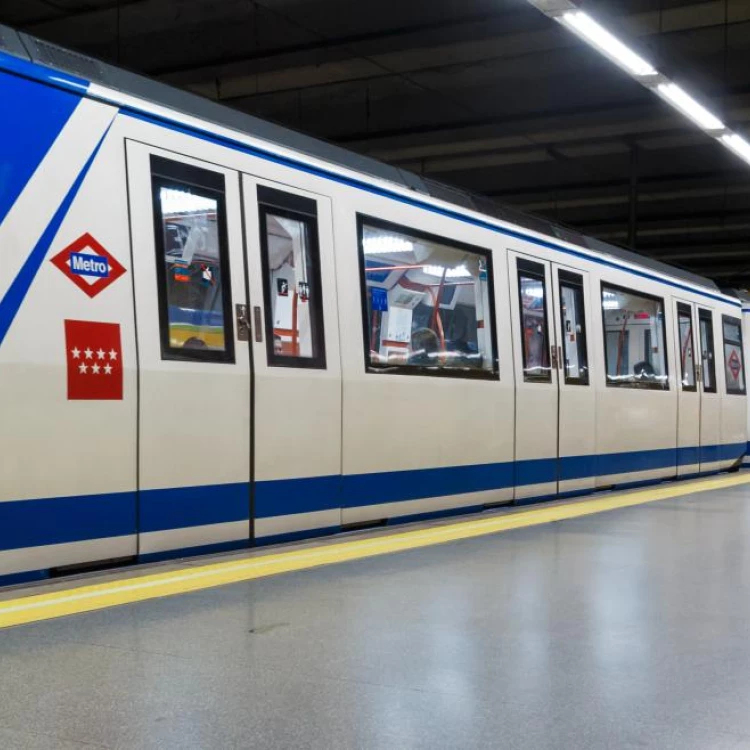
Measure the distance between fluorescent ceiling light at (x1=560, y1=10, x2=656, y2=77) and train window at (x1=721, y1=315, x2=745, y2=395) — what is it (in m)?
5.16

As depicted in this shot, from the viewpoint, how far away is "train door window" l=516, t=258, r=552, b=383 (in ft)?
27.1

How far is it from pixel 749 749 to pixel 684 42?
10584 mm

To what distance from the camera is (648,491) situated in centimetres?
984

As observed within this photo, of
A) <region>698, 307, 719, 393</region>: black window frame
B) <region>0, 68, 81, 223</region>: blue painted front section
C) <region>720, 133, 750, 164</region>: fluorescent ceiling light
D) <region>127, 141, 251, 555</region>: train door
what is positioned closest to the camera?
<region>0, 68, 81, 223</region>: blue painted front section

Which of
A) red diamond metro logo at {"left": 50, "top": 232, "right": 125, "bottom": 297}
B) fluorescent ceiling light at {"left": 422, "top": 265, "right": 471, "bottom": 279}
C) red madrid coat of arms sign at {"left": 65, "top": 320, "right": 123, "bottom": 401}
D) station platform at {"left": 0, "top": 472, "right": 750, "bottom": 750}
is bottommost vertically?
station platform at {"left": 0, "top": 472, "right": 750, "bottom": 750}

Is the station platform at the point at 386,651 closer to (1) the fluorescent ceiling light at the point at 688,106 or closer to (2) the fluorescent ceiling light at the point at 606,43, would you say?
(2) the fluorescent ceiling light at the point at 606,43

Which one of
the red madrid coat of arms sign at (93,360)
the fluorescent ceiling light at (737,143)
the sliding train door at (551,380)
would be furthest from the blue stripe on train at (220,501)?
the fluorescent ceiling light at (737,143)

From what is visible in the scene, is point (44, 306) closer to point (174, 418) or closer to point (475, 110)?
point (174, 418)

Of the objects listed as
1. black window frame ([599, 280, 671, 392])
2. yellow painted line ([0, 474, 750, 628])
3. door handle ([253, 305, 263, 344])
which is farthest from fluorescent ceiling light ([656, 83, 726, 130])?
door handle ([253, 305, 263, 344])

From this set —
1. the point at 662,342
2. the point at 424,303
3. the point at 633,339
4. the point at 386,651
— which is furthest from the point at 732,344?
the point at 386,651

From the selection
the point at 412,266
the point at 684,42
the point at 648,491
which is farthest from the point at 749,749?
the point at 684,42

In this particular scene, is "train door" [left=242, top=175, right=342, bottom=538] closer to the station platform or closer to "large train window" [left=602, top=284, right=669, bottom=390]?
the station platform

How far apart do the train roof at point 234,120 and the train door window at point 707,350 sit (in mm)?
3778

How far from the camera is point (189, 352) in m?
5.18
